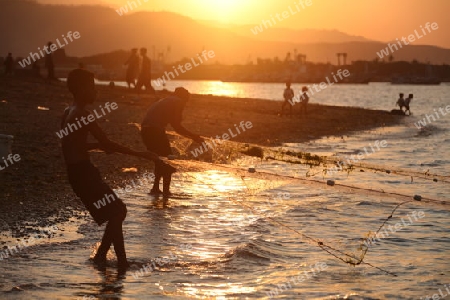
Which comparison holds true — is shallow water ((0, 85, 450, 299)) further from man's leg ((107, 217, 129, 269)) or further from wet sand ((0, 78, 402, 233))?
wet sand ((0, 78, 402, 233))

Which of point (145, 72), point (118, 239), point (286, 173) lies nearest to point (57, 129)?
point (286, 173)

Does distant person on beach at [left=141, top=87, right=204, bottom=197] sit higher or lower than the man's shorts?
higher

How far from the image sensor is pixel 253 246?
880 centimetres

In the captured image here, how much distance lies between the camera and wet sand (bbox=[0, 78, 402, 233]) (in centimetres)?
1095

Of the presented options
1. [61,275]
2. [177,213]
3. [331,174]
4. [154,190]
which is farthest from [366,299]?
[331,174]

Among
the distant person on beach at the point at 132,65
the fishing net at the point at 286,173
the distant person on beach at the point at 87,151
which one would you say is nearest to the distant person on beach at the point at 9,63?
the distant person on beach at the point at 132,65

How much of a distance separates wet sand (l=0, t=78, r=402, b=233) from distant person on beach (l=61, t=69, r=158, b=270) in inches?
82.1

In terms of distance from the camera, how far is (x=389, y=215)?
11328 mm

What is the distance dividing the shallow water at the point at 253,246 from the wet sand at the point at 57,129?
1.11 metres

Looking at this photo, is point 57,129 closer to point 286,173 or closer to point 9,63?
point 286,173

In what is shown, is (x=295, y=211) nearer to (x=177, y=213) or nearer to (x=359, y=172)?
(x=177, y=213)

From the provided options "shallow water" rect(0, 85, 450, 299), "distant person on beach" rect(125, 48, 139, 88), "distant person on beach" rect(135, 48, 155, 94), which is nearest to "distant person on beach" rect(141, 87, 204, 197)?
"shallow water" rect(0, 85, 450, 299)

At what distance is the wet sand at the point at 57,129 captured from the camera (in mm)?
10945

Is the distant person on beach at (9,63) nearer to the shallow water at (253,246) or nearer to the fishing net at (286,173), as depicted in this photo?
the fishing net at (286,173)
